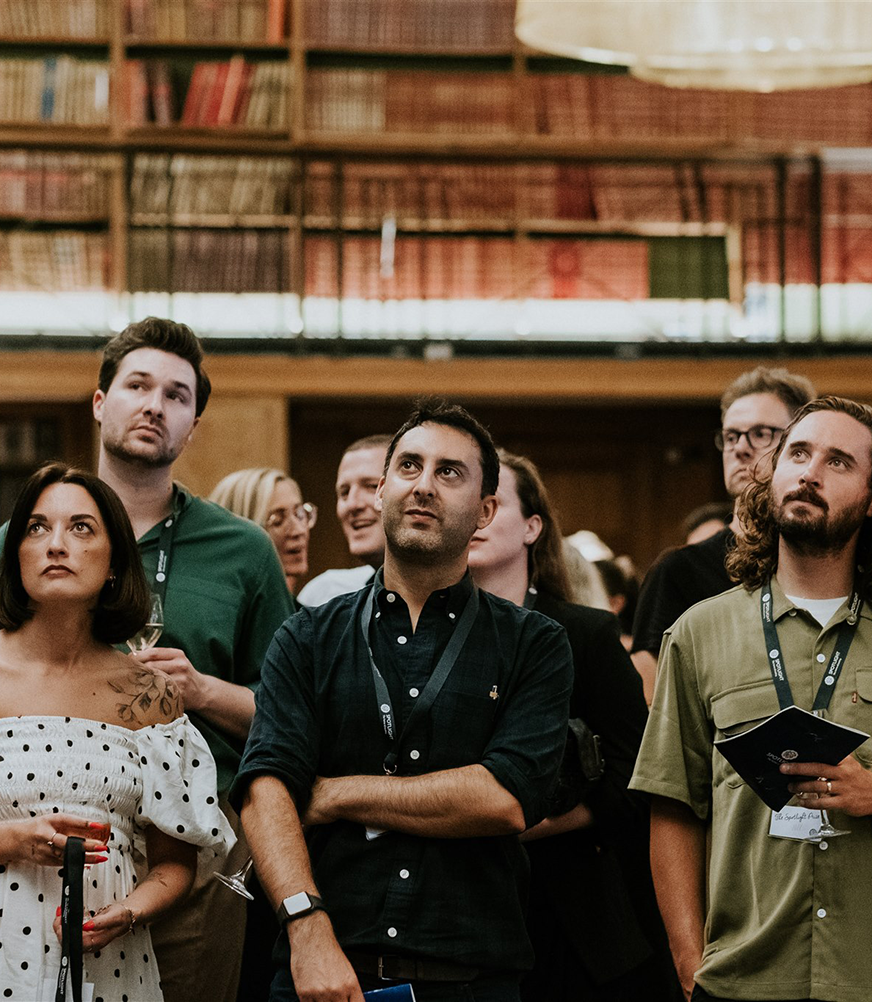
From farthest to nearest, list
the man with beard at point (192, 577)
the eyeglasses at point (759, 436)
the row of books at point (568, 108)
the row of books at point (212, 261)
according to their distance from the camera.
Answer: the row of books at point (568, 108)
the row of books at point (212, 261)
the eyeglasses at point (759, 436)
the man with beard at point (192, 577)

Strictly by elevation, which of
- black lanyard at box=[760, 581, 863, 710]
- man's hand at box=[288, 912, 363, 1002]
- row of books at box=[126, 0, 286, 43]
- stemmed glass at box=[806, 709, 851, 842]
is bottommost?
man's hand at box=[288, 912, 363, 1002]

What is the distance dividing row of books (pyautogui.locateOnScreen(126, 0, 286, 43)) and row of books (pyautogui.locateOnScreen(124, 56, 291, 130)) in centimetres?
14

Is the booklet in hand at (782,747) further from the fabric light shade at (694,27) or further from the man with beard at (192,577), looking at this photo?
the fabric light shade at (694,27)

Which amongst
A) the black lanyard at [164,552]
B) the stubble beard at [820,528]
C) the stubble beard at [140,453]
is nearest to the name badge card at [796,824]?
the stubble beard at [820,528]

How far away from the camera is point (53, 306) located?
8.30 metres

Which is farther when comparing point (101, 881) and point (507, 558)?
point (507, 558)

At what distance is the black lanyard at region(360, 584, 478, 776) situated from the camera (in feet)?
8.00

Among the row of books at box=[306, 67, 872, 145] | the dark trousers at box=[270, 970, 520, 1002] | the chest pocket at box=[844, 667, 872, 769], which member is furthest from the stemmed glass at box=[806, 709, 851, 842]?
the row of books at box=[306, 67, 872, 145]

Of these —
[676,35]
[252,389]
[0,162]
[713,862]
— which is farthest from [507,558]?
[0,162]

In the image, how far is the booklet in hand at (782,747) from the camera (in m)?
2.25

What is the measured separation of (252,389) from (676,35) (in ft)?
9.98

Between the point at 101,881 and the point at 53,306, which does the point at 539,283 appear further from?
the point at 101,881

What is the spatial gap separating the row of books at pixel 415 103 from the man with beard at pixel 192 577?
580 cm

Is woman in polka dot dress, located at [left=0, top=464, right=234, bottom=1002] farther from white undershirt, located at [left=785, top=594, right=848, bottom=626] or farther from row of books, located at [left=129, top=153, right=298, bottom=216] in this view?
row of books, located at [left=129, top=153, right=298, bottom=216]
